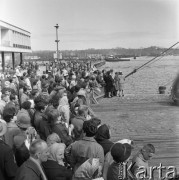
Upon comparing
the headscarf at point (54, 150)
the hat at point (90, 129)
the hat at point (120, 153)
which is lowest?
the headscarf at point (54, 150)

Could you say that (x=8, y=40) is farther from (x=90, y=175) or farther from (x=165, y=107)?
(x=90, y=175)

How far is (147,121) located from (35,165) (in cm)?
683

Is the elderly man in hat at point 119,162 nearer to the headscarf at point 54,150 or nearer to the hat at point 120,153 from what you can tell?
the hat at point 120,153

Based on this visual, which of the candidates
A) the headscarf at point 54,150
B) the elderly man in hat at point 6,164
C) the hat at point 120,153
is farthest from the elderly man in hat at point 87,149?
the elderly man in hat at point 6,164

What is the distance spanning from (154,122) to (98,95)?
17.9ft

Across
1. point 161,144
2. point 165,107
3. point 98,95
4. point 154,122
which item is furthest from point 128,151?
point 98,95

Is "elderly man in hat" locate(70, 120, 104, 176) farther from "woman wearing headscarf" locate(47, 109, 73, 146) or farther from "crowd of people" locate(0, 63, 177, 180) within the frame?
"woman wearing headscarf" locate(47, 109, 73, 146)

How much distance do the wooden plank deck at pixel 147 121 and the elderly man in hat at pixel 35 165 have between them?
2.91 meters

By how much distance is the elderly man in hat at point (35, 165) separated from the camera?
3189 millimetres

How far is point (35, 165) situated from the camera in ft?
10.8

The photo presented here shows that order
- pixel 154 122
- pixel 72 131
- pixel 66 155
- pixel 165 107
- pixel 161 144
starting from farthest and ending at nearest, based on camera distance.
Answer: pixel 165 107, pixel 154 122, pixel 161 144, pixel 72 131, pixel 66 155

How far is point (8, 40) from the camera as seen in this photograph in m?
30.2

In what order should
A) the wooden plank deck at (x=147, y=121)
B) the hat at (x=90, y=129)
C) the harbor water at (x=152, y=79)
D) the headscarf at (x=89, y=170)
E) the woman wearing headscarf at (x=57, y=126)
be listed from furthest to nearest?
the wooden plank deck at (x=147, y=121)
the harbor water at (x=152, y=79)
the woman wearing headscarf at (x=57, y=126)
the hat at (x=90, y=129)
the headscarf at (x=89, y=170)

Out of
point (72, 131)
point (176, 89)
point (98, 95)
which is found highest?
point (176, 89)
